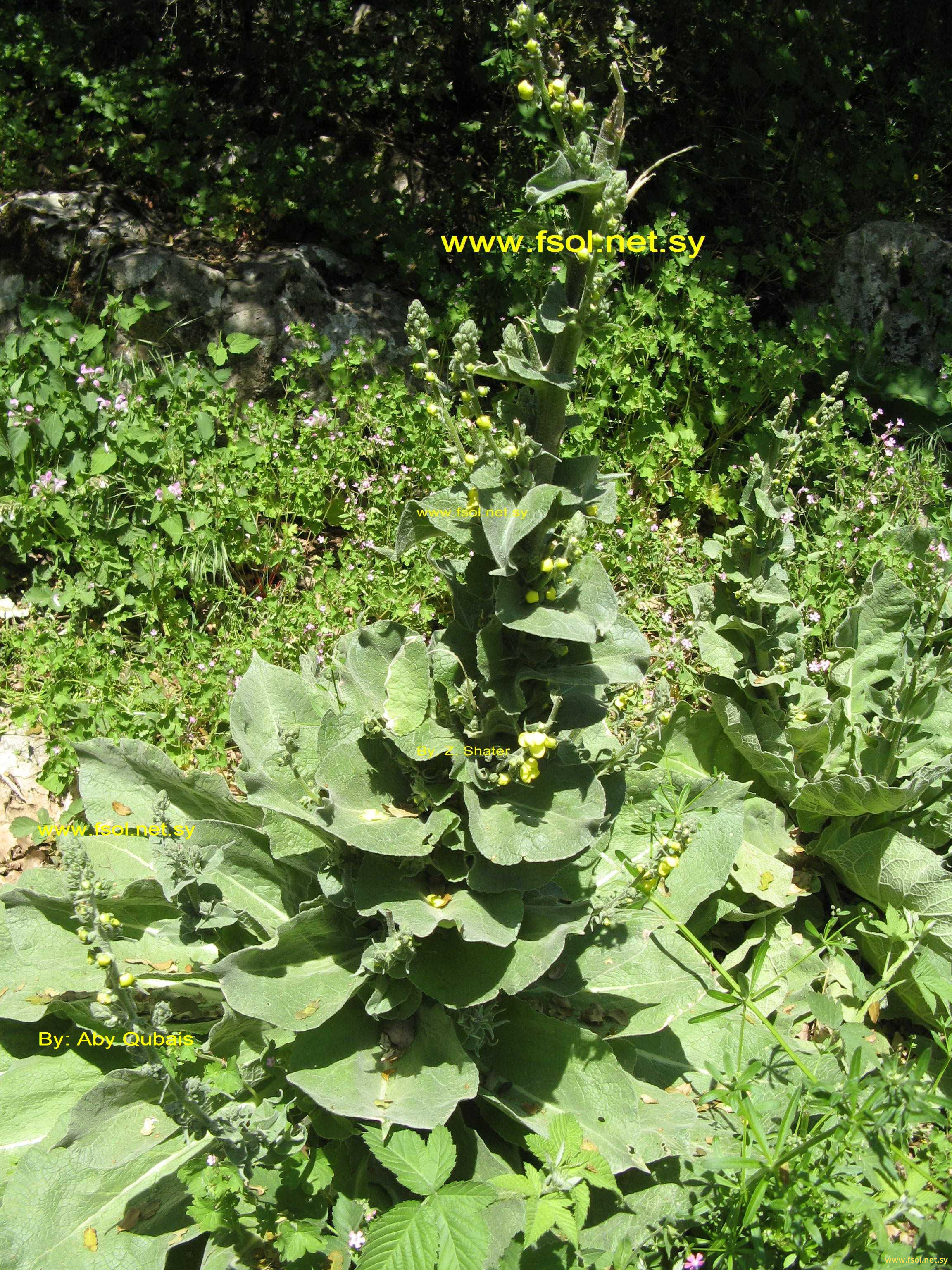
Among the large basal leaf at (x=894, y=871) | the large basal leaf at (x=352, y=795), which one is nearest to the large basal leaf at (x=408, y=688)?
the large basal leaf at (x=352, y=795)

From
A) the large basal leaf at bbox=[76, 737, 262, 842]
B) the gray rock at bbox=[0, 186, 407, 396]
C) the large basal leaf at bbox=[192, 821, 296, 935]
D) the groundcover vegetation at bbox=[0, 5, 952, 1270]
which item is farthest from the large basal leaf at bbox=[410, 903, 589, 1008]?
the gray rock at bbox=[0, 186, 407, 396]

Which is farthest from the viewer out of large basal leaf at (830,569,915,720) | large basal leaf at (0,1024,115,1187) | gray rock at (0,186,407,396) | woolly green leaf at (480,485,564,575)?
gray rock at (0,186,407,396)

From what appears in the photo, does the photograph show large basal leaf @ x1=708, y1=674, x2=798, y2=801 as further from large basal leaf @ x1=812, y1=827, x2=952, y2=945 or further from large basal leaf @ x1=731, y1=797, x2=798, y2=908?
large basal leaf @ x1=812, y1=827, x2=952, y2=945

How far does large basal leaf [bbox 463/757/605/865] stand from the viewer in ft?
7.95

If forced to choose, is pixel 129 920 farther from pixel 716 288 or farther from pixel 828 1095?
pixel 716 288

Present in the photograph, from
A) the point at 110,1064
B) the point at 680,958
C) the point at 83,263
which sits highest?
the point at 83,263

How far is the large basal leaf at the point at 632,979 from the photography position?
116 inches

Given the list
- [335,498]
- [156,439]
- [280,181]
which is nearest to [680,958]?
[335,498]

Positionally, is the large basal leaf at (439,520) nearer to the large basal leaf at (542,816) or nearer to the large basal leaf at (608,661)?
the large basal leaf at (608,661)

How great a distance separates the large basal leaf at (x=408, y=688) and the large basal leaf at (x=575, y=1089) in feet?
3.45

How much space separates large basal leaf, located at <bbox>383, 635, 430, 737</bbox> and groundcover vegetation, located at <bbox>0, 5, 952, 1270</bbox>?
0.01 metres

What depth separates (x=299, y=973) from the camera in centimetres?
278

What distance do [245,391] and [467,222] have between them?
→ 7.57 ft

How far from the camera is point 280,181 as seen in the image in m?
6.78
